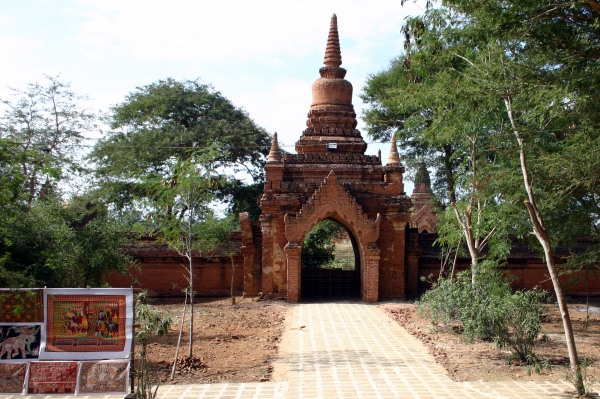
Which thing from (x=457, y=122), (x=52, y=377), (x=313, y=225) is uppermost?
(x=457, y=122)

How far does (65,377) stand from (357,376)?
158 inches

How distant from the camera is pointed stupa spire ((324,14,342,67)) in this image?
74.7ft

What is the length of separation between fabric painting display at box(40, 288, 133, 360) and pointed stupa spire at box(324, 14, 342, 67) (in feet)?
56.9

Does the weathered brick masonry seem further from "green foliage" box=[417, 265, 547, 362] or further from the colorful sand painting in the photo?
the colorful sand painting

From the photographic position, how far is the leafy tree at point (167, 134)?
1029 inches

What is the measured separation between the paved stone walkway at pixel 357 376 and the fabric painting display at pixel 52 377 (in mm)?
1092

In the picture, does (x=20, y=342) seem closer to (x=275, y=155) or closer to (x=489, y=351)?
(x=489, y=351)

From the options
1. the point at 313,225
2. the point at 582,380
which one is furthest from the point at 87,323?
the point at 313,225

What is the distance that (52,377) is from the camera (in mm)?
6844

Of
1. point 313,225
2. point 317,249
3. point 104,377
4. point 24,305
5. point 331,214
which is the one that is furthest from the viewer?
point 317,249

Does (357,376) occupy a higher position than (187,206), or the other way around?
(187,206)

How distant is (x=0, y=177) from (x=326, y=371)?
217 inches

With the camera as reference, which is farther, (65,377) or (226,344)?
(226,344)

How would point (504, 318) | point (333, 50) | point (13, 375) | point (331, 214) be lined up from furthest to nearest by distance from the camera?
point (333, 50)
point (331, 214)
point (504, 318)
point (13, 375)
